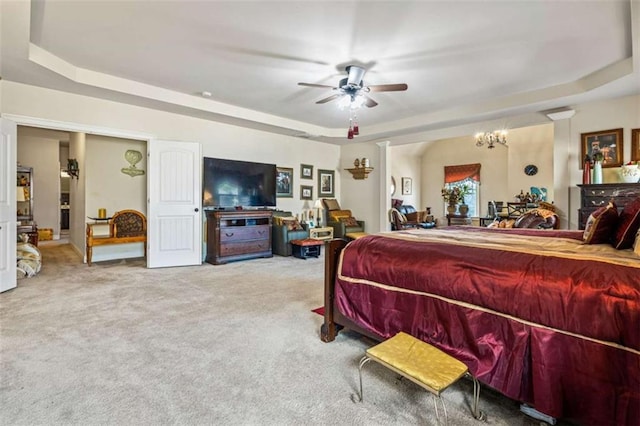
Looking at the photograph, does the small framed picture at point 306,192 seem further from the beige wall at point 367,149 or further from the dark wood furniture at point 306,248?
the dark wood furniture at point 306,248

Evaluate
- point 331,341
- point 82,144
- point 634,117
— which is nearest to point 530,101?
point 634,117

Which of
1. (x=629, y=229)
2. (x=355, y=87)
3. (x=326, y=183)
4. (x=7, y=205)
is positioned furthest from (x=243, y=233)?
(x=629, y=229)

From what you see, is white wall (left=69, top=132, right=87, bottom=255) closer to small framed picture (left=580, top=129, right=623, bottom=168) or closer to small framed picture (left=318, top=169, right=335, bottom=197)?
small framed picture (left=318, top=169, right=335, bottom=197)

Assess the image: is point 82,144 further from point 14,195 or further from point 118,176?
point 14,195

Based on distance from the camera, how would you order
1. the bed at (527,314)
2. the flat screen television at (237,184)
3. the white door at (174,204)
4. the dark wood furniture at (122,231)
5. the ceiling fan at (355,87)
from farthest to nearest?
the flat screen television at (237,184) < the dark wood furniture at (122,231) < the white door at (174,204) < the ceiling fan at (355,87) < the bed at (527,314)

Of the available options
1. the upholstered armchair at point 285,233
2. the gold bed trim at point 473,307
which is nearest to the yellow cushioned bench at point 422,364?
the gold bed trim at point 473,307

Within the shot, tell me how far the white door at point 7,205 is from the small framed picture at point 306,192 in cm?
474

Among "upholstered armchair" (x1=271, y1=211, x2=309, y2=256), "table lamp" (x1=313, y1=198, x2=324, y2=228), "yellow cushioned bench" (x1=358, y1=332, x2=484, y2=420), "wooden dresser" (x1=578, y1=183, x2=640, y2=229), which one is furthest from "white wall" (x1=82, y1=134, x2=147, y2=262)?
"wooden dresser" (x1=578, y1=183, x2=640, y2=229)

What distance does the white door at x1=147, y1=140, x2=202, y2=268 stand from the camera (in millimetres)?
5039

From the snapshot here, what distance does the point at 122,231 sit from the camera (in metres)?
5.68

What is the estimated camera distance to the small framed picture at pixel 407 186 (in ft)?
36.4

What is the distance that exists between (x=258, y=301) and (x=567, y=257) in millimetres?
2734

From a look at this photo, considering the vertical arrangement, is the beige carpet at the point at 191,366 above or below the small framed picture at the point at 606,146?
below

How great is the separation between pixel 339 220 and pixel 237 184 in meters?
2.59
